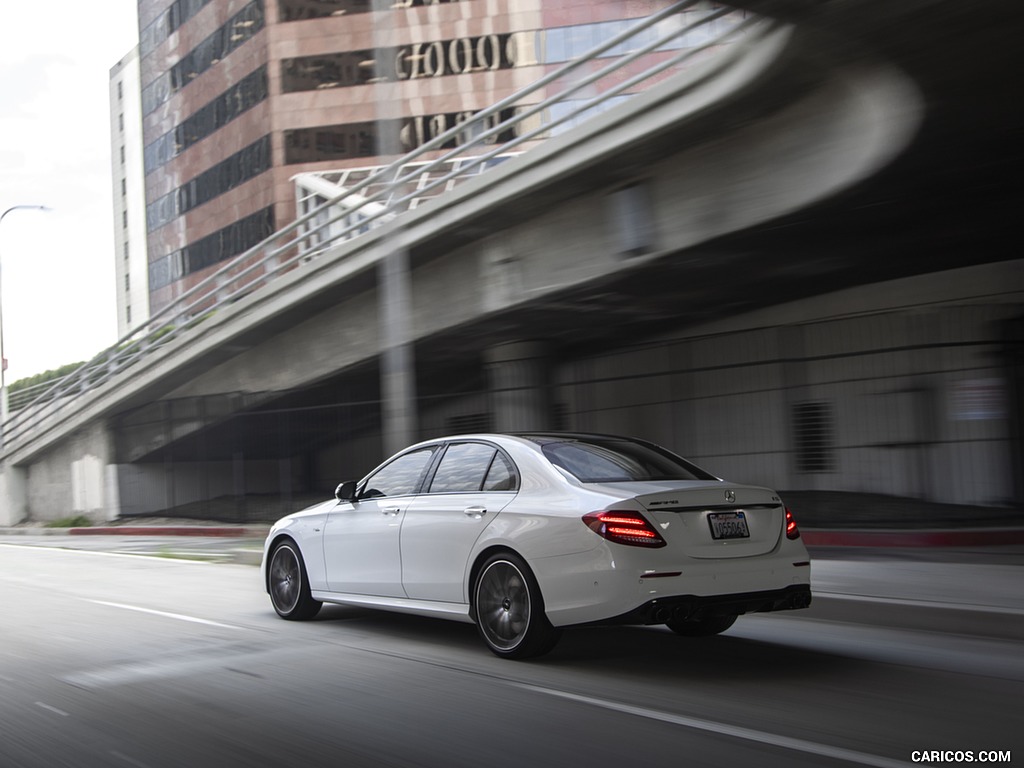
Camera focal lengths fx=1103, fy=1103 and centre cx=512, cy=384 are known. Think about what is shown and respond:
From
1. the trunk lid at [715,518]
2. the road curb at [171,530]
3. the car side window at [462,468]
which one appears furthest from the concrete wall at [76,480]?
the trunk lid at [715,518]

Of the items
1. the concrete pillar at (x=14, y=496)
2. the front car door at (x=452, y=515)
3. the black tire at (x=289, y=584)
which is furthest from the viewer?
the concrete pillar at (x=14, y=496)

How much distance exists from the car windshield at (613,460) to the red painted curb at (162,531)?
15948 mm

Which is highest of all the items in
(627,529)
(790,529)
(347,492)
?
(347,492)

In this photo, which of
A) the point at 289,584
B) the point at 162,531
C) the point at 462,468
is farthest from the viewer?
the point at 162,531

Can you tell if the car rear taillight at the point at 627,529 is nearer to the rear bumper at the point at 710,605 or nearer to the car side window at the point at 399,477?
the rear bumper at the point at 710,605

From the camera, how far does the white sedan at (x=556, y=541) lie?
21.4 feet

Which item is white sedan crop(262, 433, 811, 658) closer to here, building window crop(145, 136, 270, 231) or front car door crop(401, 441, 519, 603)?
front car door crop(401, 441, 519, 603)

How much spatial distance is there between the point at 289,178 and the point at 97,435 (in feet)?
89.2

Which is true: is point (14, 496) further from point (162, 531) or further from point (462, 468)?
point (462, 468)

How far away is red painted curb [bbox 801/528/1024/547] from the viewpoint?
13.8 meters

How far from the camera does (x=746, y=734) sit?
5.20 metres

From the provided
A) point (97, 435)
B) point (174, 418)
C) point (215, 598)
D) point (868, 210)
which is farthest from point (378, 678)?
point (97, 435)

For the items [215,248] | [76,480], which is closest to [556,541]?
[76,480]

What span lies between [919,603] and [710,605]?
8.97 ft
